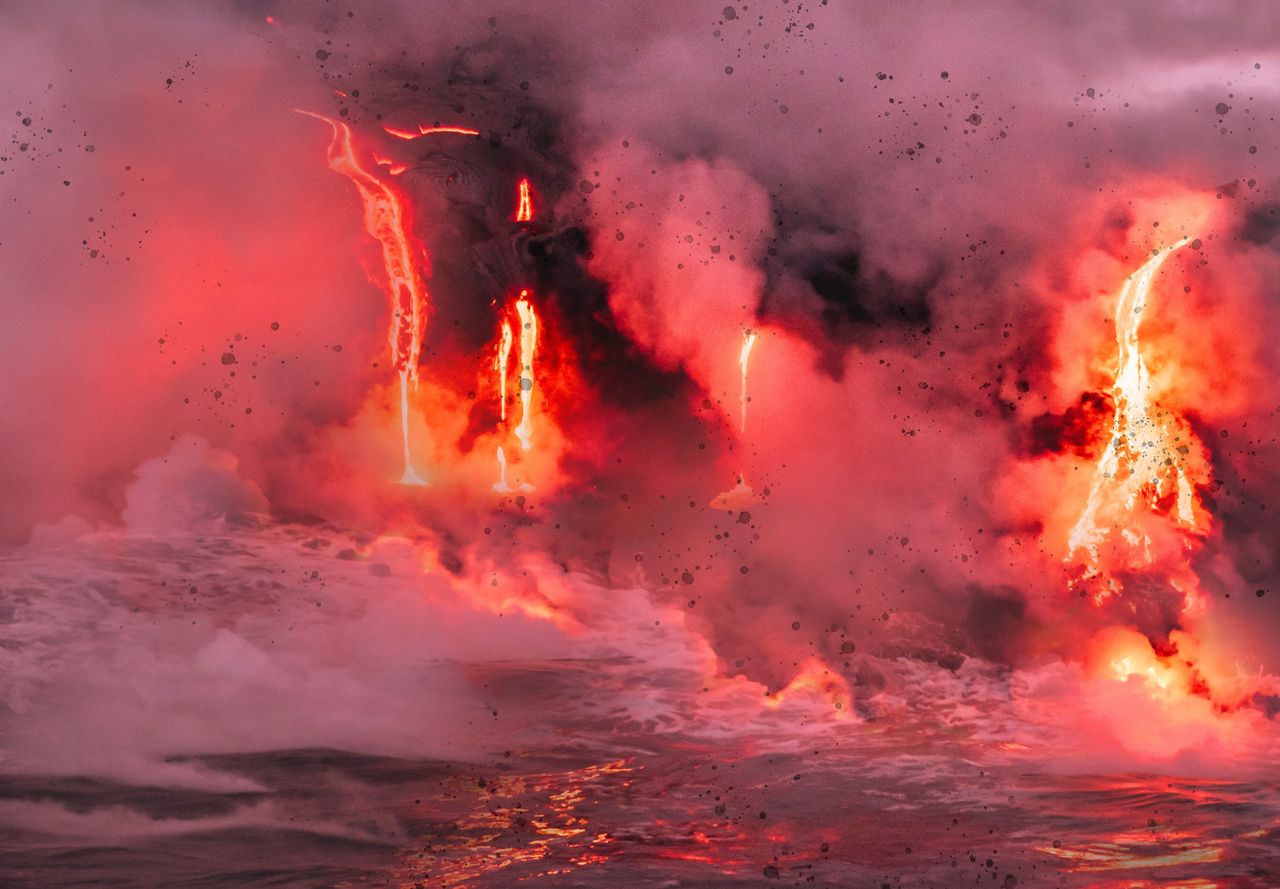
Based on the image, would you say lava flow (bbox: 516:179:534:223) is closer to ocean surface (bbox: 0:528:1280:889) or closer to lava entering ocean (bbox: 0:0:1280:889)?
lava entering ocean (bbox: 0:0:1280:889)

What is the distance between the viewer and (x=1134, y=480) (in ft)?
27.3

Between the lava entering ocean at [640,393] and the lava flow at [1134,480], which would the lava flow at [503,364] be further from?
the lava flow at [1134,480]

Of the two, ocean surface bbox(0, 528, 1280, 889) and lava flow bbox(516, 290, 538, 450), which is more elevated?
lava flow bbox(516, 290, 538, 450)

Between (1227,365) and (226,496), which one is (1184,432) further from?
(226,496)

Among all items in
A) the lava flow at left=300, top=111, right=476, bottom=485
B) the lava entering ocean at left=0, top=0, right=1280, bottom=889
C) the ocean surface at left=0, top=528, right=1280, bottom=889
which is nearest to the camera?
the ocean surface at left=0, top=528, right=1280, bottom=889

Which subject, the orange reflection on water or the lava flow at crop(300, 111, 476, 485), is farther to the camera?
the lava flow at crop(300, 111, 476, 485)

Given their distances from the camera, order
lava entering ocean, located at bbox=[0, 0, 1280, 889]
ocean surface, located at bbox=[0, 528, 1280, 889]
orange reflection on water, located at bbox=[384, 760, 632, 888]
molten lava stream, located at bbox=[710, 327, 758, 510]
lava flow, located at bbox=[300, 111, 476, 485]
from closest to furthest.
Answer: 1. orange reflection on water, located at bbox=[384, 760, 632, 888]
2. ocean surface, located at bbox=[0, 528, 1280, 889]
3. lava entering ocean, located at bbox=[0, 0, 1280, 889]
4. lava flow, located at bbox=[300, 111, 476, 485]
5. molten lava stream, located at bbox=[710, 327, 758, 510]

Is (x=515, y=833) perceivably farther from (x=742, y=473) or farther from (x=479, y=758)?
(x=742, y=473)

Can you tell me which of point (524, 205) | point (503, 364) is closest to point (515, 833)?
point (503, 364)

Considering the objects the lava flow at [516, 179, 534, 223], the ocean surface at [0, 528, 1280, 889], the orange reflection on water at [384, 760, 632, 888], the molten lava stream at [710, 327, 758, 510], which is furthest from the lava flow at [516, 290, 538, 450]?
the orange reflection on water at [384, 760, 632, 888]

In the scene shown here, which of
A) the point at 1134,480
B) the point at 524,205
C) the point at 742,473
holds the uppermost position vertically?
the point at 524,205

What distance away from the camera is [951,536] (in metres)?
8.45

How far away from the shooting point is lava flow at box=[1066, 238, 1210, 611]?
27.1ft

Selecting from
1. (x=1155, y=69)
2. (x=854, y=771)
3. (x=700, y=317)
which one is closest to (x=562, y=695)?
(x=854, y=771)
